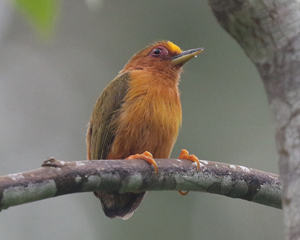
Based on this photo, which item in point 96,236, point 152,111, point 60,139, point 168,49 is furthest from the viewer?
point 60,139

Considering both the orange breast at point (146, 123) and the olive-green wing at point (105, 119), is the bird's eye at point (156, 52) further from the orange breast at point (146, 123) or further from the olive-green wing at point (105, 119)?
the orange breast at point (146, 123)

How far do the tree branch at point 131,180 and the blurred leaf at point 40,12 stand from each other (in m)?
0.81

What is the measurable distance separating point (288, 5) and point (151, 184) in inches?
57.9

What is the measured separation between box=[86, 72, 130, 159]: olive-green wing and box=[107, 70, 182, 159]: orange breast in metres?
0.06

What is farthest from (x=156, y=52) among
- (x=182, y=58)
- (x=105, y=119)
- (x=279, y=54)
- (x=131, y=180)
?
(x=279, y=54)

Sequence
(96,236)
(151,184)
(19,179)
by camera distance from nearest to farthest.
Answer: (19,179) < (151,184) < (96,236)

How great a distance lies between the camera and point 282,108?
1.45m

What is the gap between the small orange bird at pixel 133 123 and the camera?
11.8 feet

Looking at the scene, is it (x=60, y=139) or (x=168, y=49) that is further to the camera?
(x=60, y=139)

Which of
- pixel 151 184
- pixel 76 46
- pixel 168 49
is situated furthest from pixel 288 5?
pixel 76 46

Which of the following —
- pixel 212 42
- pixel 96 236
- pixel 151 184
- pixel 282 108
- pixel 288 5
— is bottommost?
pixel 96 236

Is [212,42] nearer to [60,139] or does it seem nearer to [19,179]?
[60,139]

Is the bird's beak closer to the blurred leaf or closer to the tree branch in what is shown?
the tree branch

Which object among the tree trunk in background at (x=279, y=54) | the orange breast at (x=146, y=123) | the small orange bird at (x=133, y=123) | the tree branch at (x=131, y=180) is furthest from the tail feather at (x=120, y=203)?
the tree trunk in background at (x=279, y=54)
